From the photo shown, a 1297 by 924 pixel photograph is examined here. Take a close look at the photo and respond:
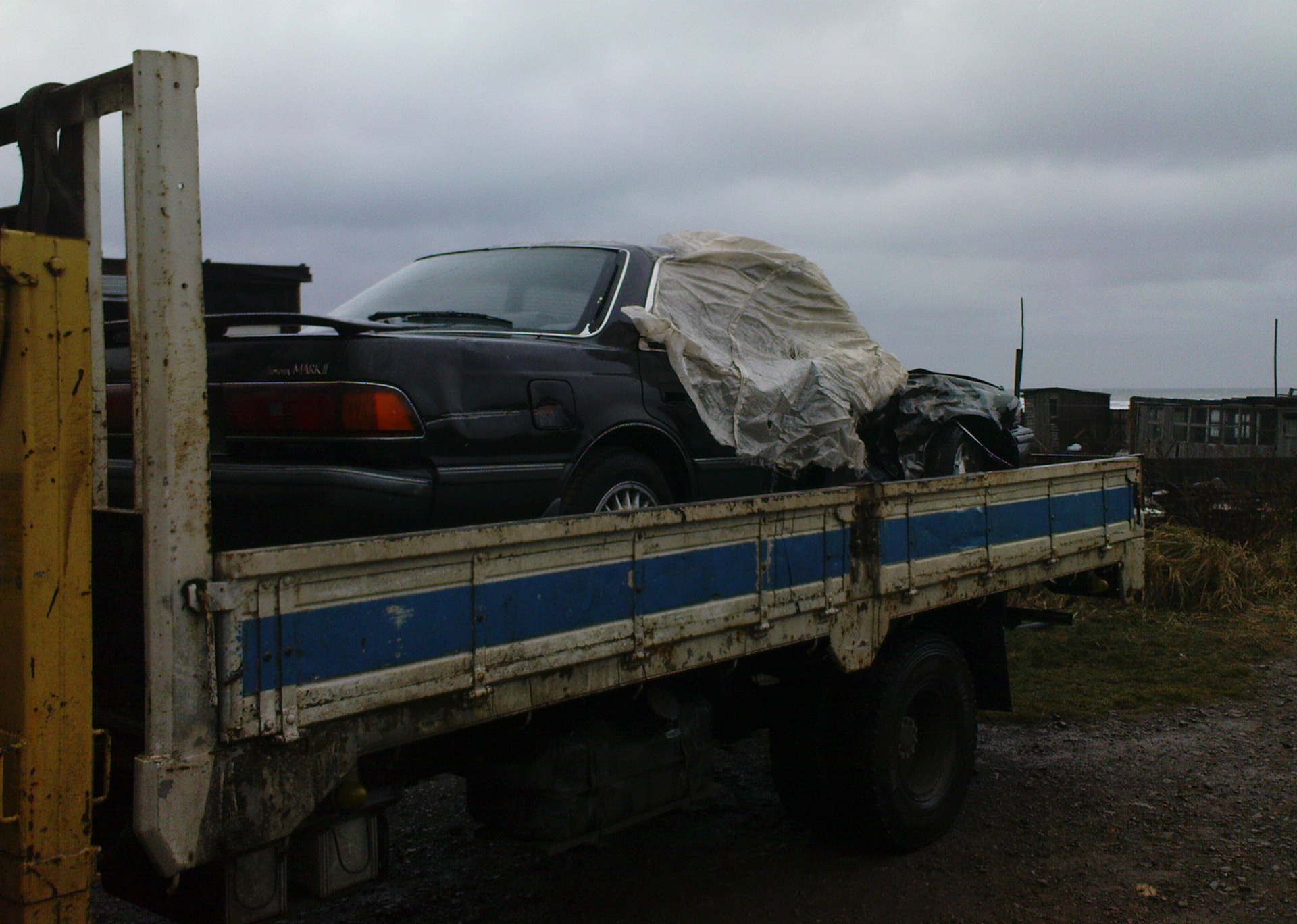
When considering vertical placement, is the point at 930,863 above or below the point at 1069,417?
below

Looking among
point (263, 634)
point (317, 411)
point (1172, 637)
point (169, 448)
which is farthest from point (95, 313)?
point (1172, 637)

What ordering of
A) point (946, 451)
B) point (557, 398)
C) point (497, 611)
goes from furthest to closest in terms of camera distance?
point (946, 451)
point (557, 398)
point (497, 611)

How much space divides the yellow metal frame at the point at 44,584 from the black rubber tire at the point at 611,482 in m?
1.93

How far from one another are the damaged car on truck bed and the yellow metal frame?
1.01 metres

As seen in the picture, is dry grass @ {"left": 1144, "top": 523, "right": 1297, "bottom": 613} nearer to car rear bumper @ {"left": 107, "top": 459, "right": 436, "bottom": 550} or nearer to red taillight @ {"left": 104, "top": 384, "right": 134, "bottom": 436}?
car rear bumper @ {"left": 107, "top": 459, "right": 436, "bottom": 550}

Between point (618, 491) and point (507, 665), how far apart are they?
141 centimetres

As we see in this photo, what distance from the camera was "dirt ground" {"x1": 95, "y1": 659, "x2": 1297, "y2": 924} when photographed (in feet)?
13.3

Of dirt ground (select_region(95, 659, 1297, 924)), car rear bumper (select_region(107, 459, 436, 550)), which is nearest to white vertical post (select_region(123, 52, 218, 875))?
car rear bumper (select_region(107, 459, 436, 550))

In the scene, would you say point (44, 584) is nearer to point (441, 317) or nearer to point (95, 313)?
point (95, 313)

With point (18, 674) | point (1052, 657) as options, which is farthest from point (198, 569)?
point (1052, 657)

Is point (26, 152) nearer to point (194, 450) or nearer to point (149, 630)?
point (194, 450)

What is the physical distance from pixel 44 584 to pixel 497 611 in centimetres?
103

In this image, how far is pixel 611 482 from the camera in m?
4.20

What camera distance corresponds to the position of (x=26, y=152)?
2.59 m
